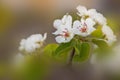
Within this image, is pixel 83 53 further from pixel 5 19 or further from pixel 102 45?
pixel 5 19

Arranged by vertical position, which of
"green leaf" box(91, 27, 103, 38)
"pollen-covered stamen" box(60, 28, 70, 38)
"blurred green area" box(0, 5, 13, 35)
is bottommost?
"pollen-covered stamen" box(60, 28, 70, 38)

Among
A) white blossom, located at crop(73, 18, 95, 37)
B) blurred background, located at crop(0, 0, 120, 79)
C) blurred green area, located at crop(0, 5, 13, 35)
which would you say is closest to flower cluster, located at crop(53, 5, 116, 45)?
white blossom, located at crop(73, 18, 95, 37)

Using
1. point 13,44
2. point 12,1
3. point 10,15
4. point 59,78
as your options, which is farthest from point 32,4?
point 59,78

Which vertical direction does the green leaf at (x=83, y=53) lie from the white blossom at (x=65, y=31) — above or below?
below

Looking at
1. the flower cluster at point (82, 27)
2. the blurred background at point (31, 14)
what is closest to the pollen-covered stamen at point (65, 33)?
the flower cluster at point (82, 27)

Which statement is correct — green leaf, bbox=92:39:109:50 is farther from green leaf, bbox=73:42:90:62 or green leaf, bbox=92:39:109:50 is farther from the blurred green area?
the blurred green area

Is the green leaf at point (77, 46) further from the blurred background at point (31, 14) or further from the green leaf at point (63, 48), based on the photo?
the blurred background at point (31, 14)

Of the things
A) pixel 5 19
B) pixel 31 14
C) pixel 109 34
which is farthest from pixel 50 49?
pixel 31 14
